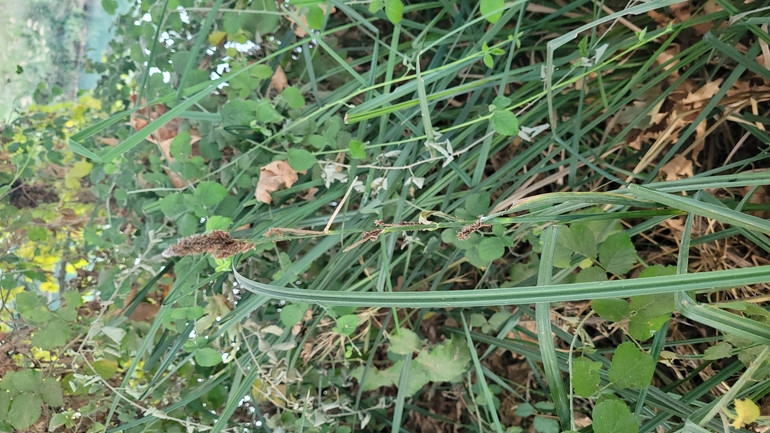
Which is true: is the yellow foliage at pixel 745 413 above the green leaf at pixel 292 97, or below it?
below

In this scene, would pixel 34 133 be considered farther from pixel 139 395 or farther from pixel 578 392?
pixel 578 392

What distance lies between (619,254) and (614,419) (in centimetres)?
20

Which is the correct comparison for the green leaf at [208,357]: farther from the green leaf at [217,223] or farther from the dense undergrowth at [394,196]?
the green leaf at [217,223]

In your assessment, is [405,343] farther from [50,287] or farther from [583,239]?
[50,287]

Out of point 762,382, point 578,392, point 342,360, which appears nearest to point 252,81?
point 342,360

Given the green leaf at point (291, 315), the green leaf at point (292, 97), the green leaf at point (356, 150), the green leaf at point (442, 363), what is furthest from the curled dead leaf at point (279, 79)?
the green leaf at point (442, 363)

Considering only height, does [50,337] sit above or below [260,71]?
below

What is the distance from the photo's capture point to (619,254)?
52 centimetres

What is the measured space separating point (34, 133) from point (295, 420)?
0.82 meters

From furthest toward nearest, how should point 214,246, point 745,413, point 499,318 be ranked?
point 499,318, point 214,246, point 745,413

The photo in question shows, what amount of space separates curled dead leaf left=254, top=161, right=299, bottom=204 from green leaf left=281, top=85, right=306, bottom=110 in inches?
3.5

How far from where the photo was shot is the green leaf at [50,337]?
2.41 feet

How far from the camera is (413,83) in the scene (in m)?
0.61

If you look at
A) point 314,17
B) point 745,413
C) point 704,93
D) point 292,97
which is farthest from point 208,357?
point 704,93
